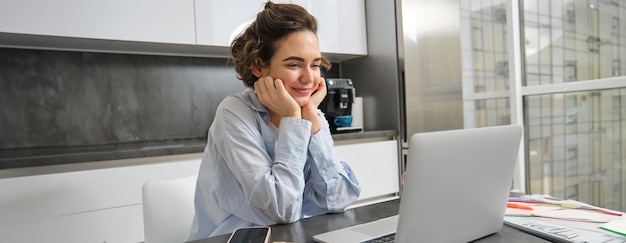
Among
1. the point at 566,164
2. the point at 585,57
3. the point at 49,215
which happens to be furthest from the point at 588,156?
the point at 49,215

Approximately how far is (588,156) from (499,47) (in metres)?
0.93

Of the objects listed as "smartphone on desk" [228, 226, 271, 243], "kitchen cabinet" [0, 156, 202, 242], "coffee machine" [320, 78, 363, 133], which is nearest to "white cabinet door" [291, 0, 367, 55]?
"coffee machine" [320, 78, 363, 133]

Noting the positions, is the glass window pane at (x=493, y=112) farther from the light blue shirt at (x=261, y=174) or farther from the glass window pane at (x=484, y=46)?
the light blue shirt at (x=261, y=174)

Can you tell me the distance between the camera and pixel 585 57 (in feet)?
7.45

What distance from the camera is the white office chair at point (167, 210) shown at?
1.05 meters

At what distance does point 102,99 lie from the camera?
7.23 feet

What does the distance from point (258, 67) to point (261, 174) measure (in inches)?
13.7

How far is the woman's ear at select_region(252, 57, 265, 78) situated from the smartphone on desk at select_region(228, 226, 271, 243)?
508mm

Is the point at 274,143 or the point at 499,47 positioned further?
the point at 499,47

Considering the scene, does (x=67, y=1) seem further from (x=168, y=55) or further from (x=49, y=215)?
(x=49, y=215)

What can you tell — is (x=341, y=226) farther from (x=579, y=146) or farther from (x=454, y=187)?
(x=579, y=146)

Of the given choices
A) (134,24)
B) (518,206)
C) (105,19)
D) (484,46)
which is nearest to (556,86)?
(484,46)

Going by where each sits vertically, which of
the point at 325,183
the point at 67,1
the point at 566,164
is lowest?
the point at 566,164

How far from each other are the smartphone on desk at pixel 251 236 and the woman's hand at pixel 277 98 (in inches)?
14.5
